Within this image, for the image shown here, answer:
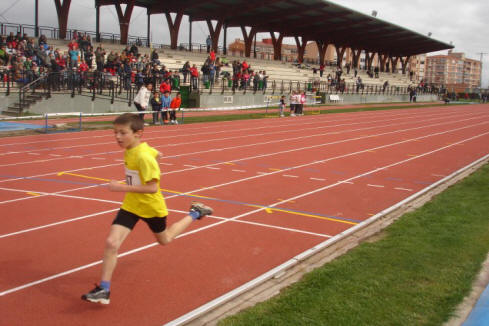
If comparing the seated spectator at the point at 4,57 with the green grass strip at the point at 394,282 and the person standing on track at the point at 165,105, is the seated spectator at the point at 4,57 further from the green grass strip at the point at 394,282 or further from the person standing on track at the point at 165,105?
the green grass strip at the point at 394,282

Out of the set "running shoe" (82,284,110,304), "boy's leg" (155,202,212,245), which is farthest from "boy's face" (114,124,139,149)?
"running shoe" (82,284,110,304)

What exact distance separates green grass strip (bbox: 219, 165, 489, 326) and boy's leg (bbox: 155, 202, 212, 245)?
1013 millimetres

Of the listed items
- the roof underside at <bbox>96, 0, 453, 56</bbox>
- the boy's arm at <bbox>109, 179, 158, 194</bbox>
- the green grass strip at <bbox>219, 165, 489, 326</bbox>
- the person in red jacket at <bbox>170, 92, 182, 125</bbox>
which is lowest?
the green grass strip at <bbox>219, 165, 489, 326</bbox>

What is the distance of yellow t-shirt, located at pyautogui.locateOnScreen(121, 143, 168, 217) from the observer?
4.21 m

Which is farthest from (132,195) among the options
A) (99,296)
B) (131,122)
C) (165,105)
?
(165,105)

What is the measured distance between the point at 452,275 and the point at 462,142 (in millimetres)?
14810

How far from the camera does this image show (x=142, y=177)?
167 inches

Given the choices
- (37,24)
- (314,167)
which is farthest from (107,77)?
(314,167)

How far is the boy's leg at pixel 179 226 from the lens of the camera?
15.2ft

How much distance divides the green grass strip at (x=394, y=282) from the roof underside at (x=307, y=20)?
3838 centimetres

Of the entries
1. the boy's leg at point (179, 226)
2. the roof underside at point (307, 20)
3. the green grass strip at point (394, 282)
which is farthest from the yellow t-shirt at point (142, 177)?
the roof underside at point (307, 20)

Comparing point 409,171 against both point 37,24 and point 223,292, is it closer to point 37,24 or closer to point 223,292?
point 223,292

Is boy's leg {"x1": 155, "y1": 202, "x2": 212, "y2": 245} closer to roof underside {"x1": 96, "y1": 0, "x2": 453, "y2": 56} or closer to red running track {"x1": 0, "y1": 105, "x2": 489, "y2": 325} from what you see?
red running track {"x1": 0, "y1": 105, "x2": 489, "y2": 325}

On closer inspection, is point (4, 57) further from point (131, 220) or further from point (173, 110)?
point (131, 220)
